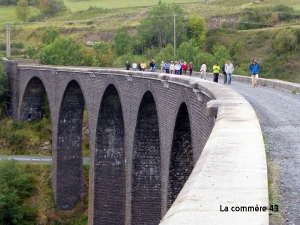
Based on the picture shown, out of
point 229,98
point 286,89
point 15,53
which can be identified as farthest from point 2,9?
point 229,98

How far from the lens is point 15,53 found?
83.1m

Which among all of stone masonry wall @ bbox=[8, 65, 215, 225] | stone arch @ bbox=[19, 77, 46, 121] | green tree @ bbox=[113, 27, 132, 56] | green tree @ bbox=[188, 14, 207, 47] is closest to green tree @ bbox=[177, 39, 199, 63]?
stone arch @ bbox=[19, 77, 46, 121]

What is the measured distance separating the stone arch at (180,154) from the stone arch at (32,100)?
33093mm

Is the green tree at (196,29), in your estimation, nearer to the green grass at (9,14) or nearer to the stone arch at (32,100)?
the green grass at (9,14)

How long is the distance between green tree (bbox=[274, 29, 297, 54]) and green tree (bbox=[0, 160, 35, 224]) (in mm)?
37246

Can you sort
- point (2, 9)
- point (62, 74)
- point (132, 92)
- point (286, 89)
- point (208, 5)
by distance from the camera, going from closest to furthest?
point (286, 89)
point (132, 92)
point (62, 74)
point (208, 5)
point (2, 9)

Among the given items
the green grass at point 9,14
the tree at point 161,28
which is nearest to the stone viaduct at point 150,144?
the tree at point 161,28

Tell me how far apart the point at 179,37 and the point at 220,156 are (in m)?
81.0

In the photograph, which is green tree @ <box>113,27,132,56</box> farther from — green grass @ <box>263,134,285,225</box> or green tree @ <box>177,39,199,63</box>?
green grass @ <box>263,134,285,225</box>

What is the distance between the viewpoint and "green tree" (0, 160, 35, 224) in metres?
38.8

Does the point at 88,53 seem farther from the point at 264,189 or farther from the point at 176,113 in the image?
the point at 264,189

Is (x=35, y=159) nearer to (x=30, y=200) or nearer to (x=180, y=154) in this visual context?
(x=30, y=200)

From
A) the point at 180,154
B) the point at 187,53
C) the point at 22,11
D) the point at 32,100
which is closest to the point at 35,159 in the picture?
the point at 32,100

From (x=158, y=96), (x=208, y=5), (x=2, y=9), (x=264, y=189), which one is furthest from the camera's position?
(x=2, y=9)
